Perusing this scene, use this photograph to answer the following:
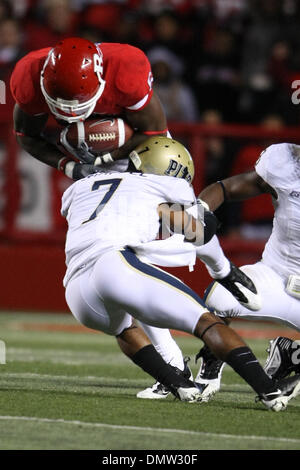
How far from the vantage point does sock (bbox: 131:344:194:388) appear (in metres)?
5.18

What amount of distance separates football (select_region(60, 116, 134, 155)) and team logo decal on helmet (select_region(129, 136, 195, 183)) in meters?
0.24

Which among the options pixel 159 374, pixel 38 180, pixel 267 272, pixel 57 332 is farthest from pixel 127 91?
pixel 38 180

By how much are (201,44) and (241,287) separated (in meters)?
7.00

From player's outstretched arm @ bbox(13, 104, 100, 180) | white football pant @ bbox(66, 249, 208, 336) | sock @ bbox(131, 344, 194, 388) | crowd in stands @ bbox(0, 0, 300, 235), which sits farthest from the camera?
crowd in stands @ bbox(0, 0, 300, 235)

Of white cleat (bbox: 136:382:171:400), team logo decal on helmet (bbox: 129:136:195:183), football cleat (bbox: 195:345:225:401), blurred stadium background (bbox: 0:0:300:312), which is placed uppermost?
team logo decal on helmet (bbox: 129:136:195:183)

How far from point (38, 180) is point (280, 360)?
492 centimetres

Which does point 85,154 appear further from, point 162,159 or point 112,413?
point 112,413

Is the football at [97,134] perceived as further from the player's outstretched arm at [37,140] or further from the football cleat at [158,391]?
the football cleat at [158,391]

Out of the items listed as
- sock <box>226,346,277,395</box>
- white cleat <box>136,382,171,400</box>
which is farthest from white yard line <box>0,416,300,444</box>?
white cleat <box>136,382,171,400</box>

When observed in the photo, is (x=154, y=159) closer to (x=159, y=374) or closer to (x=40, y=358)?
(x=159, y=374)

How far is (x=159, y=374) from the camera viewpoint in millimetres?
5168

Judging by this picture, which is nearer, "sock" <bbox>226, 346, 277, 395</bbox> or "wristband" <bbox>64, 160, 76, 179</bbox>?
"sock" <bbox>226, 346, 277, 395</bbox>

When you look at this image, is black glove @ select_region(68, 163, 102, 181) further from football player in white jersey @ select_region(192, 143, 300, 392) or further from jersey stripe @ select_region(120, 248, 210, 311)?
jersey stripe @ select_region(120, 248, 210, 311)

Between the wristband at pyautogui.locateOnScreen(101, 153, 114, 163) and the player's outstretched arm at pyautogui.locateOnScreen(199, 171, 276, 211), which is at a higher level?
the wristband at pyautogui.locateOnScreen(101, 153, 114, 163)
